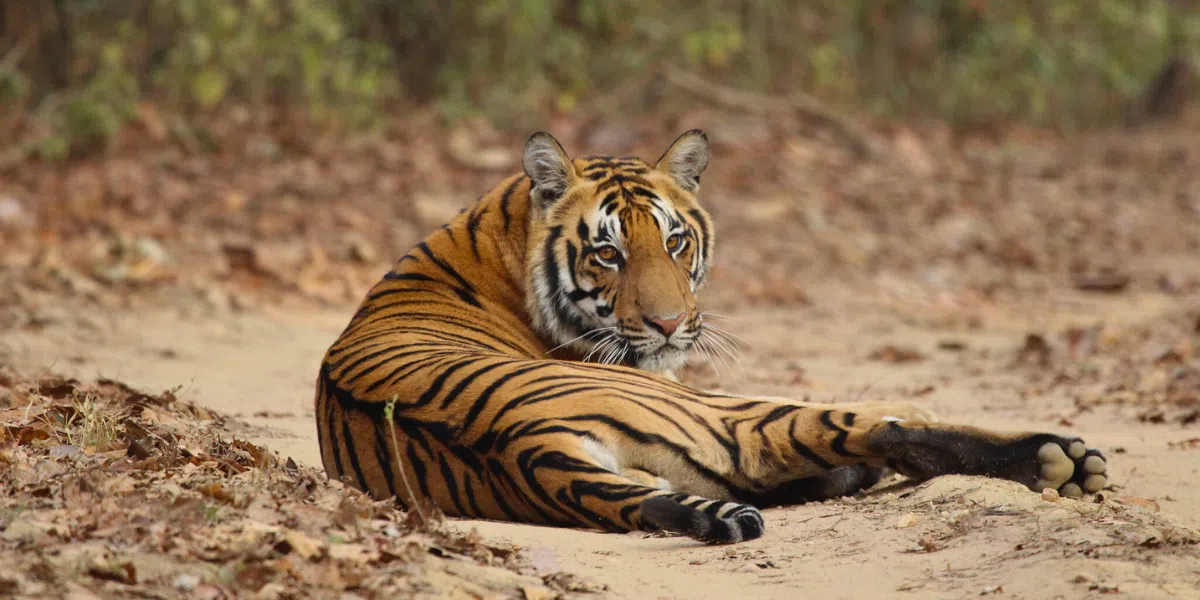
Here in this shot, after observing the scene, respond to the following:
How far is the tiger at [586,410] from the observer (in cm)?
354

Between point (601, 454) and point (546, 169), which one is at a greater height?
point (546, 169)

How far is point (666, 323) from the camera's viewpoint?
443cm

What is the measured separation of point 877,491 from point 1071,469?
1.95 feet

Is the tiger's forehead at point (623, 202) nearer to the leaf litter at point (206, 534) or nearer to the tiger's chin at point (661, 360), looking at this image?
the tiger's chin at point (661, 360)

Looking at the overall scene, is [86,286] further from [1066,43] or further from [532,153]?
[1066,43]

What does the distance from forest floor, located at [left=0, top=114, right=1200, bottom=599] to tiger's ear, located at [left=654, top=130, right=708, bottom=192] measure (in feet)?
4.83

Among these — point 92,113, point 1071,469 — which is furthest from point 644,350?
point 92,113

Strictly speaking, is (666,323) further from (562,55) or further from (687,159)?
(562,55)

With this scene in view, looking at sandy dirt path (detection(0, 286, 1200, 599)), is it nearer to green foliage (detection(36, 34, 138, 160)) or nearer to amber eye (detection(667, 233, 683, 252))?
amber eye (detection(667, 233, 683, 252))

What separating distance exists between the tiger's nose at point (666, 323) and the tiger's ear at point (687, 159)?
67 cm

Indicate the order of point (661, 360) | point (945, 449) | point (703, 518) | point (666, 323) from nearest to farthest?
point (703, 518) < point (945, 449) < point (666, 323) < point (661, 360)

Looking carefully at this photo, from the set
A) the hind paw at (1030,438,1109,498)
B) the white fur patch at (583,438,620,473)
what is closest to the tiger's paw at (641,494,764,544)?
the white fur patch at (583,438,620,473)

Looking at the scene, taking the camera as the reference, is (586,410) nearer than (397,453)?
No

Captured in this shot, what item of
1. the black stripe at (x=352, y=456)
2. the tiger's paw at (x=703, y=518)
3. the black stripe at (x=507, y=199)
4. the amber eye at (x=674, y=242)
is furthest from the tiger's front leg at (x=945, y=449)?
the black stripe at (x=507, y=199)
